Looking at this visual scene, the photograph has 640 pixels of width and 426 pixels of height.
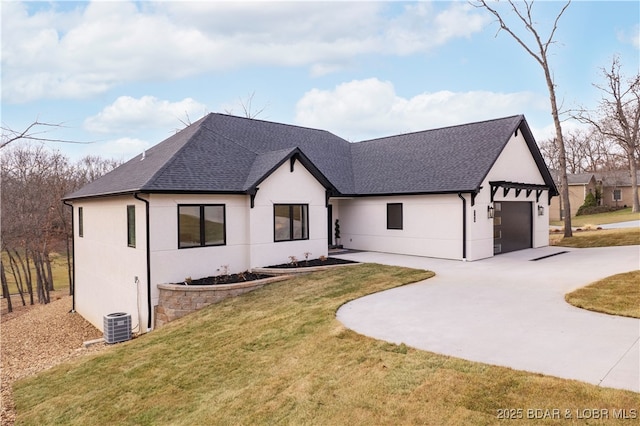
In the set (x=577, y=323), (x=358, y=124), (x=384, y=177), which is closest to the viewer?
(x=577, y=323)

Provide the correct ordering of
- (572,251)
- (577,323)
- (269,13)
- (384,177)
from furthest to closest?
1. (384,177)
2. (572,251)
3. (269,13)
4. (577,323)

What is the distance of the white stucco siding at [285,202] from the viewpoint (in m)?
13.6

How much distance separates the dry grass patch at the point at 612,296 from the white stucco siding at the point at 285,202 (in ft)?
28.2

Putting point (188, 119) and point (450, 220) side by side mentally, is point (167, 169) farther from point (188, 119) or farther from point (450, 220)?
Answer: point (188, 119)

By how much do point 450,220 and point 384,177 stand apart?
425 centimetres

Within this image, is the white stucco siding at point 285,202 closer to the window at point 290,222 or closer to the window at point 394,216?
the window at point 290,222

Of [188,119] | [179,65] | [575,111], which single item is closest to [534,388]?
[179,65]

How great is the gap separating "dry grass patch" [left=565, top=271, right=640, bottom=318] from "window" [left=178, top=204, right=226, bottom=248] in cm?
978

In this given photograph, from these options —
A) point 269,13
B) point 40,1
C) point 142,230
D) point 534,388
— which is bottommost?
point 534,388

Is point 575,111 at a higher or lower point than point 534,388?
higher

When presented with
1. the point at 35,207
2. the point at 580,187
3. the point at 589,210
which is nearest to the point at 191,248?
the point at 35,207

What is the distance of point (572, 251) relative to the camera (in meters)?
17.4

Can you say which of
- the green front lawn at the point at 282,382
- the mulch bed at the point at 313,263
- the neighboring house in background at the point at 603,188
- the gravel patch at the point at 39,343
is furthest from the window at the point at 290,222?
the neighboring house in background at the point at 603,188

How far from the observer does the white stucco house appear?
478 inches
